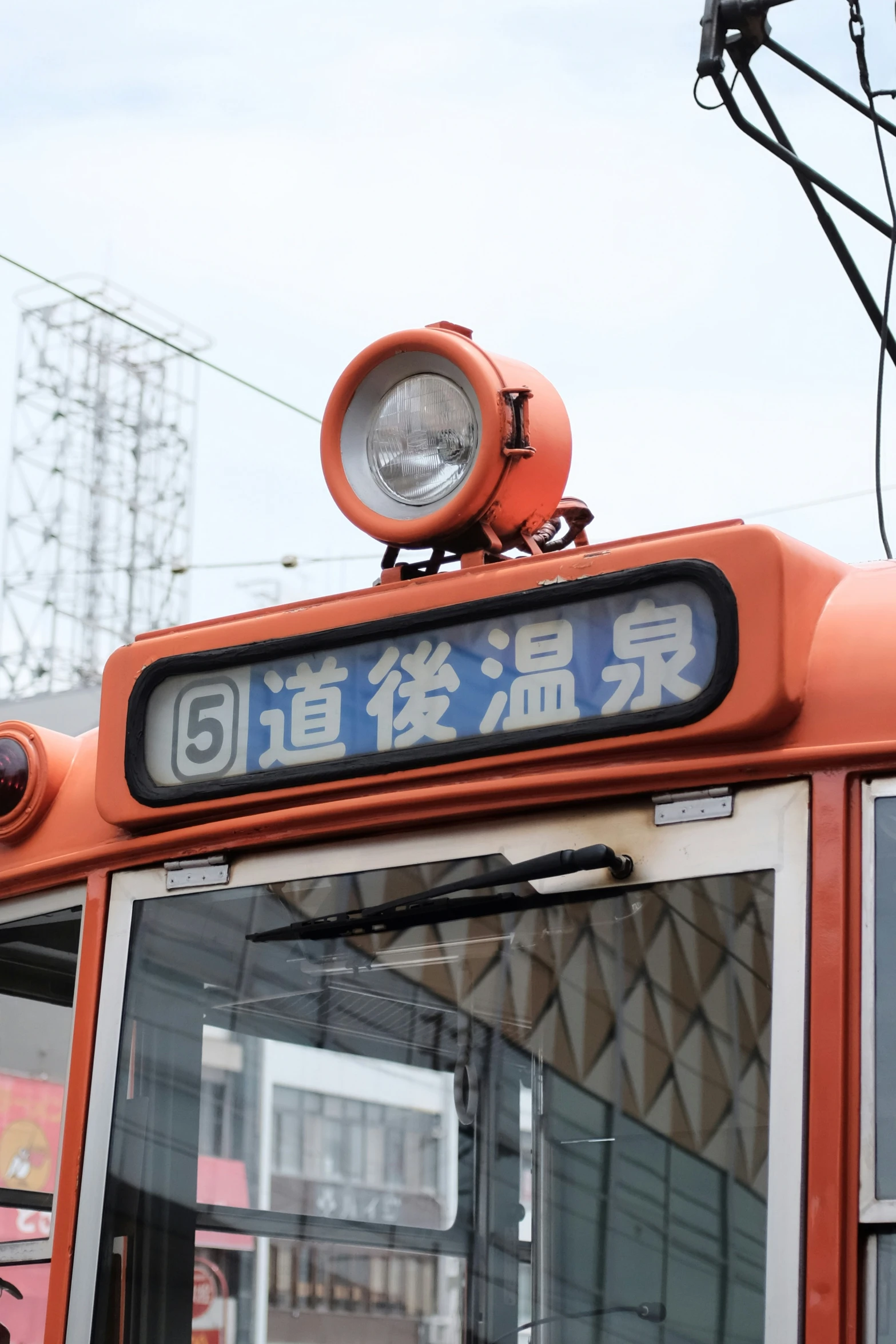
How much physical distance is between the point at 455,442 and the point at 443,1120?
1096mm

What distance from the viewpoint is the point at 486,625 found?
2562mm

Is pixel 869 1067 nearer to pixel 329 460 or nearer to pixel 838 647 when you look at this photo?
pixel 838 647

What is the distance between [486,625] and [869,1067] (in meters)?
0.88

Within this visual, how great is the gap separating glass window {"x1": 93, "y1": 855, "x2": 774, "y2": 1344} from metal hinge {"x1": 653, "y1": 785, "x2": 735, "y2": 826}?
89 mm

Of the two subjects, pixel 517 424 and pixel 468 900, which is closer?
pixel 468 900

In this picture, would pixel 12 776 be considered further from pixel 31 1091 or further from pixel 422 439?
pixel 422 439

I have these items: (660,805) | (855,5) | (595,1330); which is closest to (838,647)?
(660,805)

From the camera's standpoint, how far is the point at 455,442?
281 cm

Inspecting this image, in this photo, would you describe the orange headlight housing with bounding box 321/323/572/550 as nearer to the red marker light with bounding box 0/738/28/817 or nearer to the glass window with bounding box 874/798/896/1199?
the red marker light with bounding box 0/738/28/817

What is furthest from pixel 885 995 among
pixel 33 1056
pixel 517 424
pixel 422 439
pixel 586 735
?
pixel 33 1056

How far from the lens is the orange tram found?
2168 mm

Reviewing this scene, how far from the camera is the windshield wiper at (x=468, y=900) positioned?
7.65 feet

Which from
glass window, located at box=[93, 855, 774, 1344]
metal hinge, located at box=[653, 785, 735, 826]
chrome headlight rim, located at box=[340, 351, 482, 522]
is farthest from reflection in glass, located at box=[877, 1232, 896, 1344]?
chrome headlight rim, located at box=[340, 351, 482, 522]

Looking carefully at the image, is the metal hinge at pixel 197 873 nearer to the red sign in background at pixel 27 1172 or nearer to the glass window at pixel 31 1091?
the glass window at pixel 31 1091
